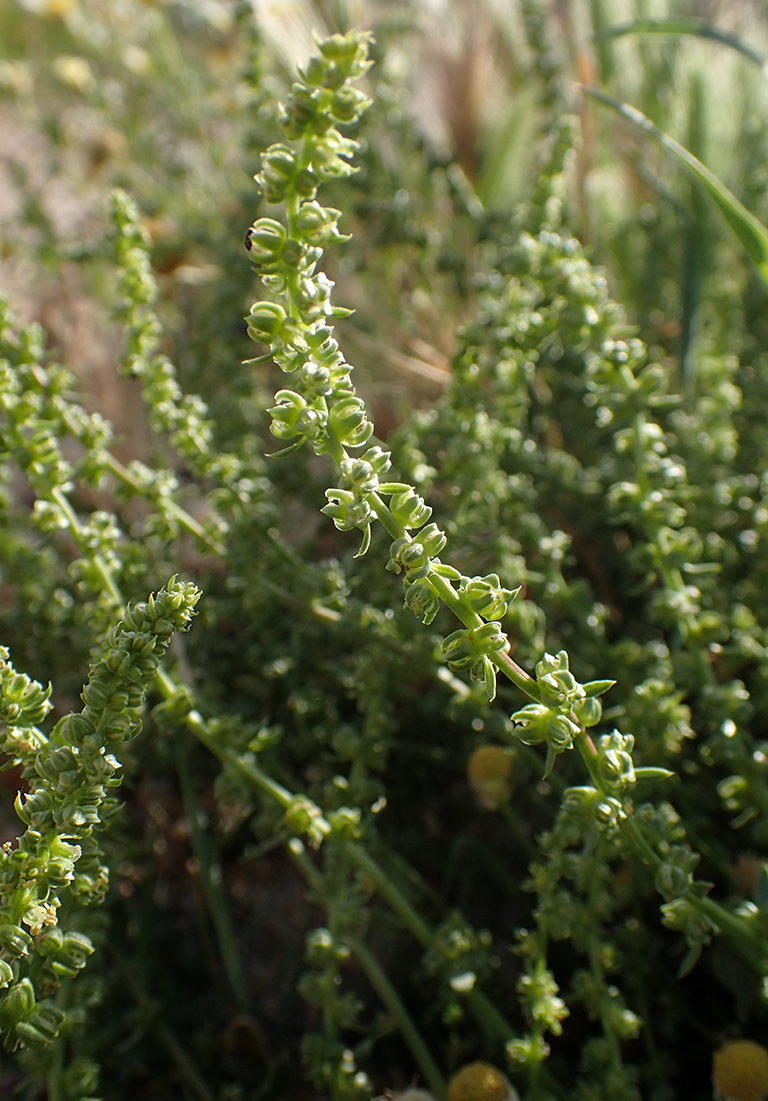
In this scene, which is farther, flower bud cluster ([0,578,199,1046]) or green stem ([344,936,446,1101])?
green stem ([344,936,446,1101])

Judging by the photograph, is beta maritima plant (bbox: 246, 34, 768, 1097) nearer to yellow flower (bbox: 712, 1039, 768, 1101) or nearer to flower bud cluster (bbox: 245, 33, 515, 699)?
flower bud cluster (bbox: 245, 33, 515, 699)

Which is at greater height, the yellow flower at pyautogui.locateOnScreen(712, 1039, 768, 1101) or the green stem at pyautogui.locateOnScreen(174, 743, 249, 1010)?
the yellow flower at pyautogui.locateOnScreen(712, 1039, 768, 1101)

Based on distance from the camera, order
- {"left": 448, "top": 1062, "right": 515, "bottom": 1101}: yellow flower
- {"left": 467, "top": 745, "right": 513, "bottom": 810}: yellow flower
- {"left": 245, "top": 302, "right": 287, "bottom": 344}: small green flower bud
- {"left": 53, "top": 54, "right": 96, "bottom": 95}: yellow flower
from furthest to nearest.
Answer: {"left": 53, "top": 54, "right": 96, "bottom": 95}: yellow flower
{"left": 467, "top": 745, "right": 513, "bottom": 810}: yellow flower
{"left": 448, "top": 1062, "right": 515, "bottom": 1101}: yellow flower
{"left": 245, "top": 302, "right": 287, "bottom": 344}: small green flower bud

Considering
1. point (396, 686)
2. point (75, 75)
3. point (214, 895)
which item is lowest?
point (214, 895)

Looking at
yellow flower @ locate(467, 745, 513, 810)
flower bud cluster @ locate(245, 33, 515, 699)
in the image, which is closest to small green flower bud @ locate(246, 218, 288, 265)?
flower bud cluster @ locate(245, 33, 515, 699)

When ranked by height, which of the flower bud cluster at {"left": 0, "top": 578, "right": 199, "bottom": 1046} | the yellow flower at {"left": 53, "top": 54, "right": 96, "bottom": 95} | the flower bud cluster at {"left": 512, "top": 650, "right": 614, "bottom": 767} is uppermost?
the yellow flower at {"left": 53, "top": 54, "right": 96, "bottom": 95}

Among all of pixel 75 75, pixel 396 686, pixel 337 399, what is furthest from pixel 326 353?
pixel 75 75

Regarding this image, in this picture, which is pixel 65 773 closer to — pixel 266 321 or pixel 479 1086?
pixel 266 321

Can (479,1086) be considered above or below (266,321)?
below
